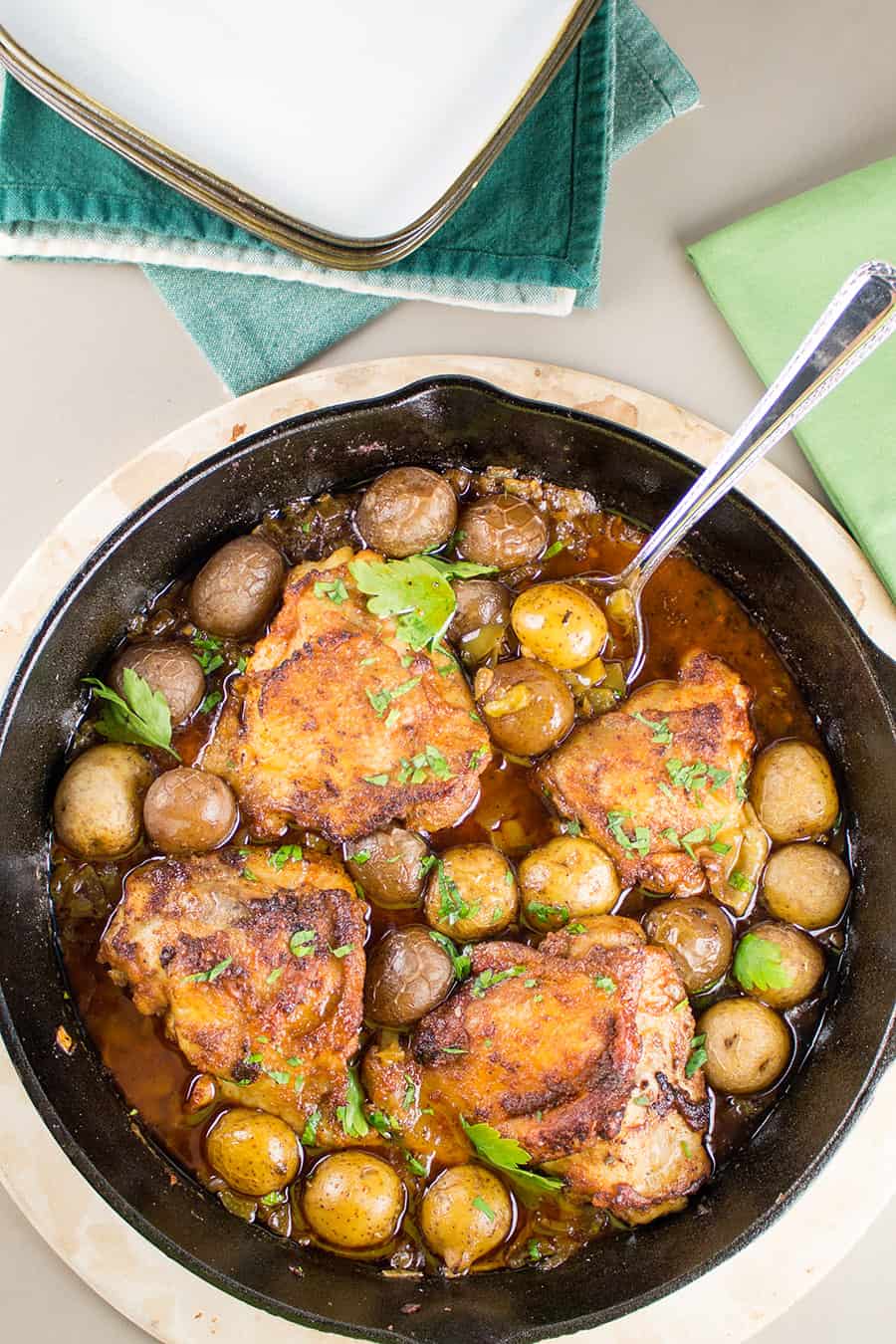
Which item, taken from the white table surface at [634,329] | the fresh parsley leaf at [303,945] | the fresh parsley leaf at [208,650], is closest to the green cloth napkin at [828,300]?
the white table surface at [634,329]

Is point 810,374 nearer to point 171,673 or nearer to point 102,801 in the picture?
point 171,673

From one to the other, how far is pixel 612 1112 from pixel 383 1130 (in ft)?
1.78

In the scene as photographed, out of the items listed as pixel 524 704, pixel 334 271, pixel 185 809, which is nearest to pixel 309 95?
pixel 334 271

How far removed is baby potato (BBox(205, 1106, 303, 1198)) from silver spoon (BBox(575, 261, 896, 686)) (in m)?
1.65

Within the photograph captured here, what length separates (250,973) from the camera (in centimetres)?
262

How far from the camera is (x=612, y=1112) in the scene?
2.56 metres

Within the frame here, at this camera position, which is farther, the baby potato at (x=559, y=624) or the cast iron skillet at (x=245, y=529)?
the baby potato at (x=559, y=624)

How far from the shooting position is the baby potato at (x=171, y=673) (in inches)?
107

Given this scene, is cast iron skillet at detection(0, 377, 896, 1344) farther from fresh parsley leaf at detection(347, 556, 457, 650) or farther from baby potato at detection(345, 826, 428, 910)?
baby potato at detection(345, 826, 428, 910)

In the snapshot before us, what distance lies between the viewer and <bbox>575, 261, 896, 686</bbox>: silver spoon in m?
2.36

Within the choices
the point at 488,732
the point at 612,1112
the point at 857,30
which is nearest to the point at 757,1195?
the point at 612,1112

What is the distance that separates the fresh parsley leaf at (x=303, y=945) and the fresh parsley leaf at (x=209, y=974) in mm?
148

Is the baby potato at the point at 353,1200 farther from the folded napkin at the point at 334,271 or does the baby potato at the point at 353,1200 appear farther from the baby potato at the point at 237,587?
the folded napkin at the point at 334,271

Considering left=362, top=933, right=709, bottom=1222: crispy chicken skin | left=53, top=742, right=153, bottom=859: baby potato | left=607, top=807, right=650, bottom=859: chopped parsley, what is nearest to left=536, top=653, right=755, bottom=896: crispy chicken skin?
left=607, top=807, right=650, bottom=859: chopped parsley
